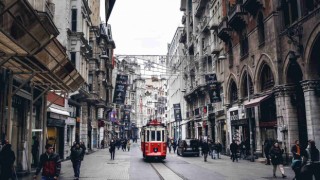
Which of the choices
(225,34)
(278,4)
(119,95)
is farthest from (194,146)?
(278,4)

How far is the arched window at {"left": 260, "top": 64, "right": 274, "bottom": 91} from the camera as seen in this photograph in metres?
26.5

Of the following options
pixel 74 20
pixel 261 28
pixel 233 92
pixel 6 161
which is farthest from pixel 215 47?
pixel 6 161

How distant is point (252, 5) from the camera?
1109 inches

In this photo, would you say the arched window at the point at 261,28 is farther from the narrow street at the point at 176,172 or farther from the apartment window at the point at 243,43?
the narrow street at the point at 176,172

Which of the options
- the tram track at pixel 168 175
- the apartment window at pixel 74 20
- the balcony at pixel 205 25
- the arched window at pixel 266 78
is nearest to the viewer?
the tram track at pixel 168 175

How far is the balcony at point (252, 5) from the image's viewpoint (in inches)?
1068

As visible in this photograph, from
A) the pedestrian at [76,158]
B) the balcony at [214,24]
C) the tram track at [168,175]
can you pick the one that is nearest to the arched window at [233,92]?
the balcony at [214,24]

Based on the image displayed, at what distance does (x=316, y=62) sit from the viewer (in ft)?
69.2

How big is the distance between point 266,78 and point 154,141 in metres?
10.5

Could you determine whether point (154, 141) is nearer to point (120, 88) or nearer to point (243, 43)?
point (120, 88)

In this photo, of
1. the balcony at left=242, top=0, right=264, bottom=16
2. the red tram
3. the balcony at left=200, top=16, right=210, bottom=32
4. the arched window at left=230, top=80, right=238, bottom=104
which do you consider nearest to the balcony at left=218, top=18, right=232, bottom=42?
the arched window at left=230, top=80, right=238, bottom=104

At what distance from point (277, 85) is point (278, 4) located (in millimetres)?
5790

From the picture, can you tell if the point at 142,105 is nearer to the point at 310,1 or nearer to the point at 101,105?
the point at 101,105

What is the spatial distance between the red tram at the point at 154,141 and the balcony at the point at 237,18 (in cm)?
1199
